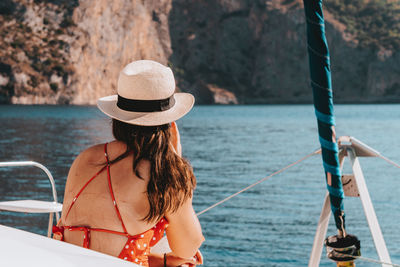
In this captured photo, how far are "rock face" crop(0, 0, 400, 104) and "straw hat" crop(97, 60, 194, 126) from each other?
7513 centimetres

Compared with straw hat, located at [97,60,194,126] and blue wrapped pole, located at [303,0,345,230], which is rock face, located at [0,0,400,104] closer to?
straw hat, located at [97,60,194,126]

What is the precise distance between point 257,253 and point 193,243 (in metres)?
8.82

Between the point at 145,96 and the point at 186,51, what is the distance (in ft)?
364

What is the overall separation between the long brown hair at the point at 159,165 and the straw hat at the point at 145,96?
4cm

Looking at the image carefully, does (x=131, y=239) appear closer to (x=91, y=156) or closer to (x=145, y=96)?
(x=91, y=156)

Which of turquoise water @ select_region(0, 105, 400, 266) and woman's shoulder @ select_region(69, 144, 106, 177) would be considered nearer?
woman's shoulder @ select_region(69, 144, 106, 177)

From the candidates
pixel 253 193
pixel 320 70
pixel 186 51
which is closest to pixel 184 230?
pixel 320 70

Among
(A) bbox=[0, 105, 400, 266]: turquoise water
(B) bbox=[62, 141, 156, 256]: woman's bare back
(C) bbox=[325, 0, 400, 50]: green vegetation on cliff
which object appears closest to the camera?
(B) bbox=[62, 141, 156, 256]: woman's bare back

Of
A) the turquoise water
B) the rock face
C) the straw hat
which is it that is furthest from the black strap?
the rock face

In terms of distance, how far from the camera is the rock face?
3046 inches

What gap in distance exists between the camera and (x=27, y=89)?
247 feet

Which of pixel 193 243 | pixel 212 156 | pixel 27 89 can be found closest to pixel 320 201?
pixel 212 156

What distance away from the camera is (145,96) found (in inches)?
67.5

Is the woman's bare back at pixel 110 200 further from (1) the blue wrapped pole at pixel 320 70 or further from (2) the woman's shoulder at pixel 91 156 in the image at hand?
(1) the blue wrapped pole at pixel 320 70
